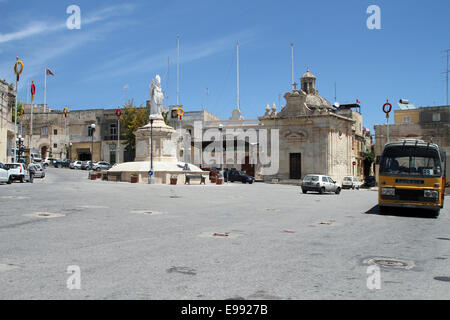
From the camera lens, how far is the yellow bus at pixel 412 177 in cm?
1492

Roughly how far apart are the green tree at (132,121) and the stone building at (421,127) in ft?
112

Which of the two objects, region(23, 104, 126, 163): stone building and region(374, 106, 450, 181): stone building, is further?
region(23, 104, 126, 163): stone building

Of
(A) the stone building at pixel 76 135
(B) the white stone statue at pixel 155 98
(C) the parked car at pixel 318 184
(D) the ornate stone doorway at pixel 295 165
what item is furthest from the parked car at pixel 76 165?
(C) the parked car at pixel 318 184

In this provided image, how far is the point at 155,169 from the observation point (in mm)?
36312

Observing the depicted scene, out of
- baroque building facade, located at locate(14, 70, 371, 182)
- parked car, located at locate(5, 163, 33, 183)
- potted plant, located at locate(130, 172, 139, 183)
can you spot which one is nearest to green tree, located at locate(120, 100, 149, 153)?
baroque building facade, located at locate(14, 70, 371, 182)

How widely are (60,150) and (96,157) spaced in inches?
267

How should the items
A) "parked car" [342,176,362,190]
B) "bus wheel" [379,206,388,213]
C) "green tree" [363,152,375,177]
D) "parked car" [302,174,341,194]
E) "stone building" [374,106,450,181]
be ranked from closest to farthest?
"bus wheel" [379,206,388,213] → "parked car" [302,174,341,194] → "parked car" [342,176,362,190] → "stone building" [374,106,450,181] → "green tree" [363,152,375,177]

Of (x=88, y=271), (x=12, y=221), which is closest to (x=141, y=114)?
(x=12, y=221)

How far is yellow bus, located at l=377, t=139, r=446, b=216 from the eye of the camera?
49.0 ft

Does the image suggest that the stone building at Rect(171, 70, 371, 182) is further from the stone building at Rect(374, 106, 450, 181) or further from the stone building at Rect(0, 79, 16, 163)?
the stone building at Rect(0, 79, 16, 163)

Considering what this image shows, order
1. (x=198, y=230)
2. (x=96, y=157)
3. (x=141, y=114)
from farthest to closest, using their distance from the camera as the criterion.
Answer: (x=96, y=157), (x=141, y=114), (x=198, y=230)

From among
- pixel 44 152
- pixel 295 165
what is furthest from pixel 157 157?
pixel 44 152

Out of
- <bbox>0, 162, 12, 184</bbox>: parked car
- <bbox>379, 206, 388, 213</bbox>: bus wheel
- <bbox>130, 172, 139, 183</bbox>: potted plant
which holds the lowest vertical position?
<bbox>379, 206, 388, 213</bbox>: bus wheel
